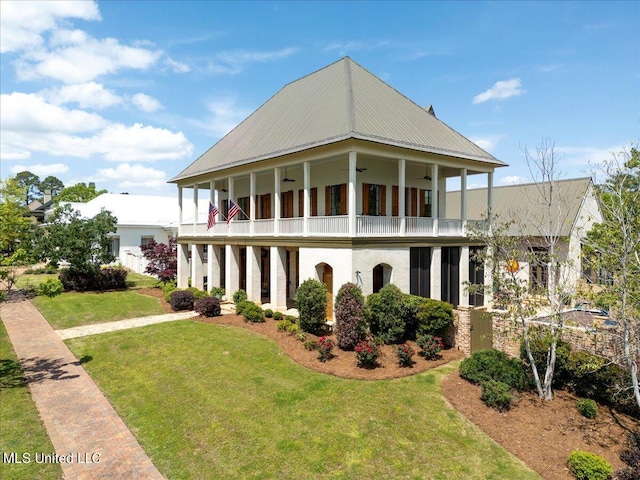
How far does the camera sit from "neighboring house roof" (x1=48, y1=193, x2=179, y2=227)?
43.3m

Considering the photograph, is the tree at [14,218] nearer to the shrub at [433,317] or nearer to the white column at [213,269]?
the white column at [213,269]

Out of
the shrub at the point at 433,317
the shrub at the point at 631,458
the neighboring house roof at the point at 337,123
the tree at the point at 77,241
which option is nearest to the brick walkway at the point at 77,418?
the shrub at the point at 631,458

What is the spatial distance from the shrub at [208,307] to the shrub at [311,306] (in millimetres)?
5728

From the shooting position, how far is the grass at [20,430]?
817 centimetres

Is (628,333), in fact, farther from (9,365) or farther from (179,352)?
(9,365)

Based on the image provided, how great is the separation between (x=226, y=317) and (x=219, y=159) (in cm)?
1064

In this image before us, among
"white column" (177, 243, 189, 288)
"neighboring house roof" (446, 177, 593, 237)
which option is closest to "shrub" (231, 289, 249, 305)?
"white column" (177, 243, 189, 288)

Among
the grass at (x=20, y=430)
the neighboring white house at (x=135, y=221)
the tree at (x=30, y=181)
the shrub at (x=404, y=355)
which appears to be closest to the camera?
the grass at (x=20, y=430)

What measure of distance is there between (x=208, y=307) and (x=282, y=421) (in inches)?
439

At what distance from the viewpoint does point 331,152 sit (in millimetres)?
17375

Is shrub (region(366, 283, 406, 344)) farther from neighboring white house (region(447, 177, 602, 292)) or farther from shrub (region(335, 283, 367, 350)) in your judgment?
neighboring white house (region(447, 177, 602, 292))

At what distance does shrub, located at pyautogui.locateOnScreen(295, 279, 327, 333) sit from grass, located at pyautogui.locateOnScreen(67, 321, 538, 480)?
6.65 feet

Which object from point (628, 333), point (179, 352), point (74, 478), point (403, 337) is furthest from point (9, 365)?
point (628, 333)

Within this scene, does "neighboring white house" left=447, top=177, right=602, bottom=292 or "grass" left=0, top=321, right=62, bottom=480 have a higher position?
"neighboring white house" left=447, top=177, right=602, bottom=292
